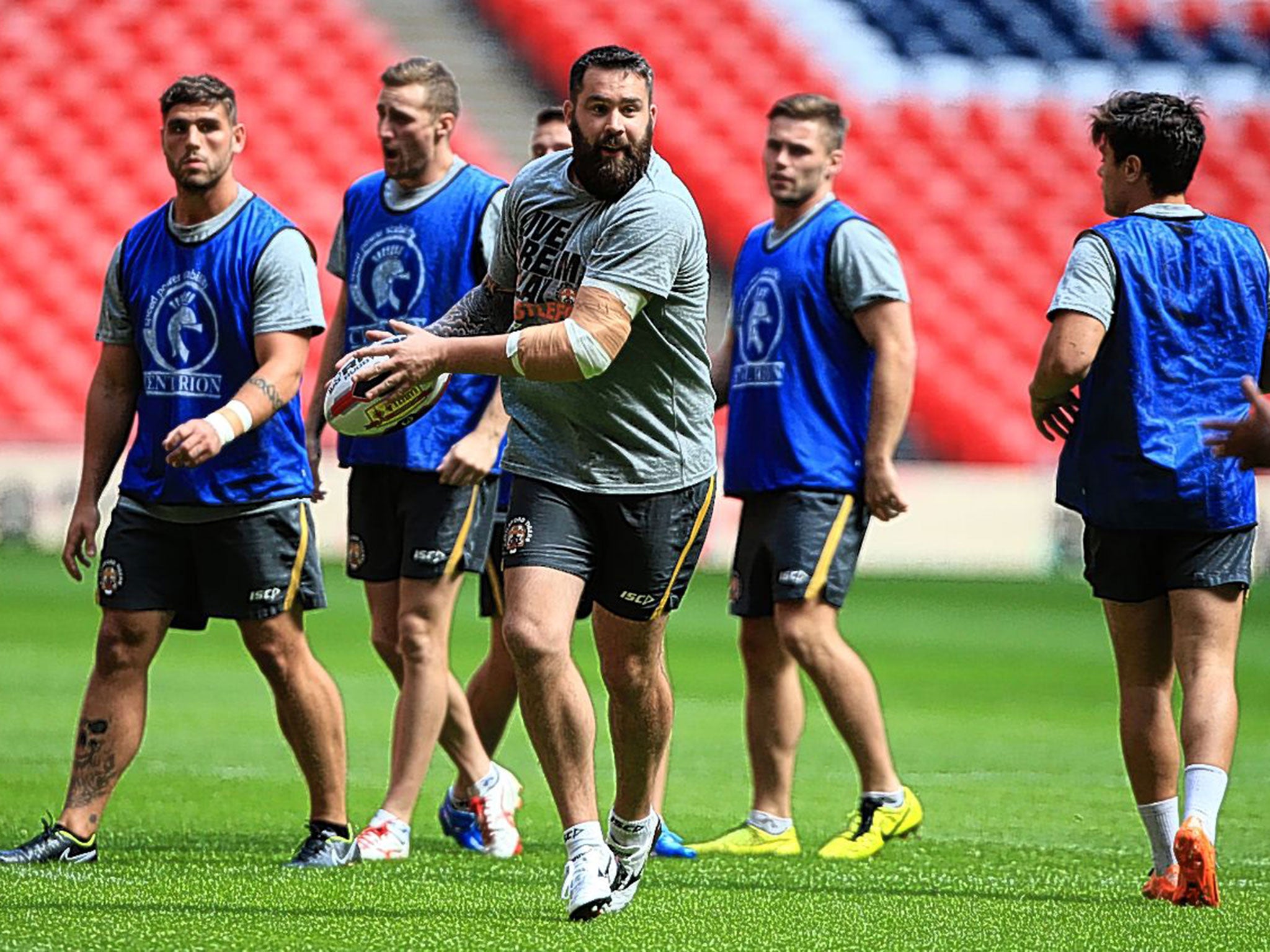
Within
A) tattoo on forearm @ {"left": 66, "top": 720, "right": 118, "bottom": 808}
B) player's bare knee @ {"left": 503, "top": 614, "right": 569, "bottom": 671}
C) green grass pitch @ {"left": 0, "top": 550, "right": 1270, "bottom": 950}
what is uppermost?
player's bare knee @ {"left": 503, "top": 614, "right": 569, "bottom": 671}

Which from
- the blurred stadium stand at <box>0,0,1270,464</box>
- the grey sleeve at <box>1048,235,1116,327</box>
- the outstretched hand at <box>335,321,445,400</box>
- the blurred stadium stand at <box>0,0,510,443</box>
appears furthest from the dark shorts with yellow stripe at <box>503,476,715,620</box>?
the blurred stadium stand at <box>0,0,1270,464</box>

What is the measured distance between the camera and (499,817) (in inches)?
243

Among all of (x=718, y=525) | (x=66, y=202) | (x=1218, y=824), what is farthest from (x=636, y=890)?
(x=66, y=202)

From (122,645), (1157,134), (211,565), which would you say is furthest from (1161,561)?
(122,645)

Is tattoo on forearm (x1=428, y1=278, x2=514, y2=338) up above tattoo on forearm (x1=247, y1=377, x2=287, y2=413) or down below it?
above

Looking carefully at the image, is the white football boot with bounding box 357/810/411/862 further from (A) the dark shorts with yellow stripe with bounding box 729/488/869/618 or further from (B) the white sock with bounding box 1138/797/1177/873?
(B) the white sock with bounding box 1138/797/1177/873

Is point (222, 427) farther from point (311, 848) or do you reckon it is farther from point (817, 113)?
point (817, 113)

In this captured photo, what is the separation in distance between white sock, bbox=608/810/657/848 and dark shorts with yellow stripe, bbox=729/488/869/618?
1487mm

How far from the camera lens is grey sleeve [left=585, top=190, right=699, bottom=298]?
4.60m

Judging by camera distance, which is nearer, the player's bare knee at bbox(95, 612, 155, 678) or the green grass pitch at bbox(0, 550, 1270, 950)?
the green grass pitch at bbox(0, 550, 1270, 950)

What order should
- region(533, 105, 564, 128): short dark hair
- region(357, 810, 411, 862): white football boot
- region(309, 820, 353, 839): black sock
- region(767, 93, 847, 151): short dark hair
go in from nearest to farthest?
region(309, 820, 353, 839): black sock
region(357, 810, 411, 862): white football boot
region(767, 93, 847, 151): short dark hair
region(533, 105, 564, 128): short dark hair

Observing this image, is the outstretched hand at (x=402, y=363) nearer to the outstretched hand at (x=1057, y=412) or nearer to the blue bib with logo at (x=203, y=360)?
the blue bib with logo at (x=203, y=360)

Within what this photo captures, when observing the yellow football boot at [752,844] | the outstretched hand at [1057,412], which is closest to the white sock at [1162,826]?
the outstretched hand at [1057,412]

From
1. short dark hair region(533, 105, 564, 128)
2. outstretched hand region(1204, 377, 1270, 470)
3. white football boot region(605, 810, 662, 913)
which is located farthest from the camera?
short dark hair region(533, 105, 564, 128)
